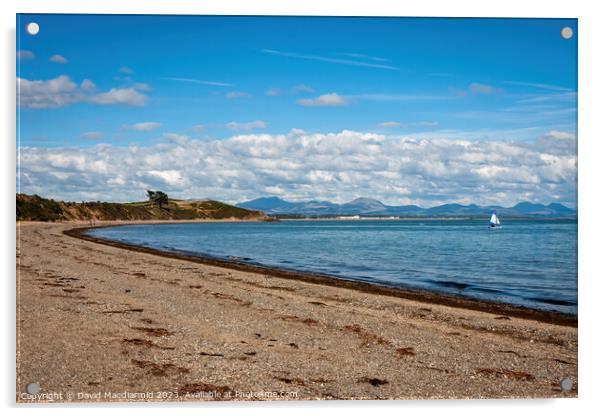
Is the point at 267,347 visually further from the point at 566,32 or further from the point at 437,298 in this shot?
the point at 437,298

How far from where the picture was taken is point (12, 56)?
Answer: 6.34 metres

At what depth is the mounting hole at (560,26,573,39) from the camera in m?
6.67

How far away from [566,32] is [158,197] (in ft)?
23.2

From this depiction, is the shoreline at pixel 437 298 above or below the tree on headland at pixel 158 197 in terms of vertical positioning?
below

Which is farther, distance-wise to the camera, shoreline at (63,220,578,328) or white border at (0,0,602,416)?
shoreline at (63,220,578,328)

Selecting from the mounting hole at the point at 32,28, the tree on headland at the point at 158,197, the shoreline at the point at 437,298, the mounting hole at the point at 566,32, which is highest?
the mounting hole at the point at 566,32

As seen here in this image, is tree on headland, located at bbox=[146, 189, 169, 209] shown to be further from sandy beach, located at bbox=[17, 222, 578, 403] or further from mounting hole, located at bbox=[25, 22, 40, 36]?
mounting hole, located at bbox=[25, 22, 40, 36]

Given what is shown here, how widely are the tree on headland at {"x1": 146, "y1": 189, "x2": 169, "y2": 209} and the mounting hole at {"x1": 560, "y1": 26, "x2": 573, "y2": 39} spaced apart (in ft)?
20.9

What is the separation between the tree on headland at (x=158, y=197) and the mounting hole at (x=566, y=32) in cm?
637

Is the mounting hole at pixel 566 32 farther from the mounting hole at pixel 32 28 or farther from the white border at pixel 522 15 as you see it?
the mounting hole at pixel 32 28

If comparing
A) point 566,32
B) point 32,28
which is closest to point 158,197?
point 32,28

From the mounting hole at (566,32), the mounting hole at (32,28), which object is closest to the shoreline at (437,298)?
the mounting hole at (566,32)

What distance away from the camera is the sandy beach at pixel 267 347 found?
595 centimetres

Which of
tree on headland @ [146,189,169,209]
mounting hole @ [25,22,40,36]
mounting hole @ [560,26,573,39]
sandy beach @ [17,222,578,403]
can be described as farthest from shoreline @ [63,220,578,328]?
mounting hole @ [25,22,40,36]
